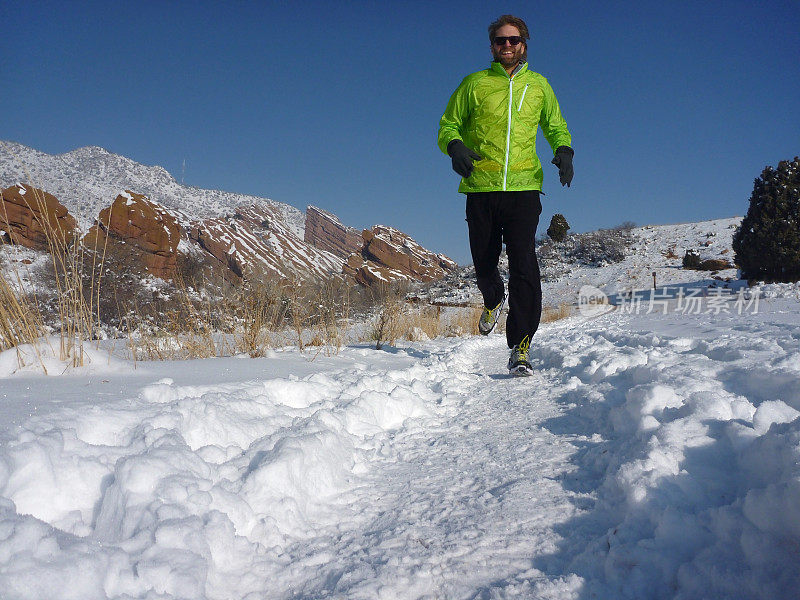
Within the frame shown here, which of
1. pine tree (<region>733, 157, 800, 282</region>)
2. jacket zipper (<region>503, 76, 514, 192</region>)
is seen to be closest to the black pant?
jacket zipper (<region>503, 76, 514, 192</region>)

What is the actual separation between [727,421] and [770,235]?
2107 cm

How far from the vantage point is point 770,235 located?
17078mm

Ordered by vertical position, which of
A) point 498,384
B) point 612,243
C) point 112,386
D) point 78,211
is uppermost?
point 612,243

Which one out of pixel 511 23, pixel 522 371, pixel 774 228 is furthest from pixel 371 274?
pixel 774 228

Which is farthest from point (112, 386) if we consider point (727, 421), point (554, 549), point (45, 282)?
point (45, 282)

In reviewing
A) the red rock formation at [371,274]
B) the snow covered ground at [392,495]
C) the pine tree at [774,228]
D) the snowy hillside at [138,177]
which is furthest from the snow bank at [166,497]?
the snowy hillside at [138,177]

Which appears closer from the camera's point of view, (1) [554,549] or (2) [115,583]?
(2) [115,583]

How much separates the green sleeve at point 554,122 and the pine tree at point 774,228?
19.1m

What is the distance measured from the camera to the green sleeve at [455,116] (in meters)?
3.01

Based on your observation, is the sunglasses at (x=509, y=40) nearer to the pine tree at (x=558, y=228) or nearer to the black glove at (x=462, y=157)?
the black glove at (x=462, y=157)

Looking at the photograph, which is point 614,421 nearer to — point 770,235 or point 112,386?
point 112,386

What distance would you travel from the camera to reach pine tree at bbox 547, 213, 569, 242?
35.3m

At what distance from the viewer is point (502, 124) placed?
9.48 ft

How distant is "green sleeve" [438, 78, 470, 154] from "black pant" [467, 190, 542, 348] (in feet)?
1.38
